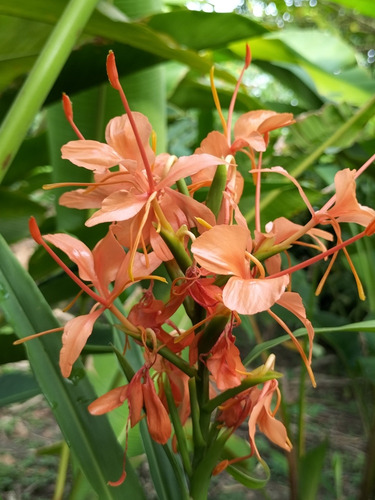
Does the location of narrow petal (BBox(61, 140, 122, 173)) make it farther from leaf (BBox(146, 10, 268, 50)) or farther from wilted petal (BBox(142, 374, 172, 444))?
leaf (BBox(146, 10, 268, 50))

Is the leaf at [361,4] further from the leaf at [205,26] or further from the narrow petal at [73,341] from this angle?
the narrow petal at [73,341]

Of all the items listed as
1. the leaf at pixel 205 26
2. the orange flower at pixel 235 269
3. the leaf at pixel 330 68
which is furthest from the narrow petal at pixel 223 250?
the leaf at pixel 330 68

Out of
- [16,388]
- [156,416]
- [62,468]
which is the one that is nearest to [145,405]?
[156,416]

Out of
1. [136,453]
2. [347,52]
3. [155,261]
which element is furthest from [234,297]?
[347,52]

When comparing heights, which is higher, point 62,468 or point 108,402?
point 108,402

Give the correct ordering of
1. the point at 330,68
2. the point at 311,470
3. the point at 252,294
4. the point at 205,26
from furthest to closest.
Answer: the point at 330,68, the point at 311,470, the point at 205,26, the point at 252,294

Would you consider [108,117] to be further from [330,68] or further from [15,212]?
[330,68]
